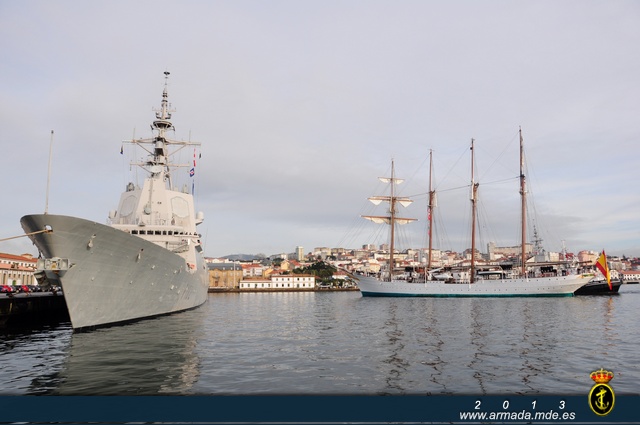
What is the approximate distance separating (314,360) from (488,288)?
60506 millimetres

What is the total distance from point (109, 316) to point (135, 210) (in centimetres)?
1380

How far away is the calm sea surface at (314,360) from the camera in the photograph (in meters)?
10.7

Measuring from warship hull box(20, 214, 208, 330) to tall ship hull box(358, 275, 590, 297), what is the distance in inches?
2052

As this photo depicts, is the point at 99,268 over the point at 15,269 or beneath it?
over

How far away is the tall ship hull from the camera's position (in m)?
64.5

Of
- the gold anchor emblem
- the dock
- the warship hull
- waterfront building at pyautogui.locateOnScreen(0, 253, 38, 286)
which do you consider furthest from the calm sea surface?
waterfront building at pyautogui.locateOnScreen(0, 253, 38, 286)

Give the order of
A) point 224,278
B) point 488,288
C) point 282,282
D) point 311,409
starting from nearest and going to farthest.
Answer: point 311,409 < point 488,288 < point 224,278 < point 282,282

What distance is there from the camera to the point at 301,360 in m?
14.3

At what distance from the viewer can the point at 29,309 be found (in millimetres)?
28453

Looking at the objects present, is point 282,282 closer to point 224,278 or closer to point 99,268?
point 224,278

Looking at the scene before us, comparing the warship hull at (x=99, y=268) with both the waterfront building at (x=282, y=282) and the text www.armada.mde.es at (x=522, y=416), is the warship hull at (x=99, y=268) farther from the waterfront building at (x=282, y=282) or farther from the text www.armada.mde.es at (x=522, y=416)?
the waterfront building at (x=282, y=282)

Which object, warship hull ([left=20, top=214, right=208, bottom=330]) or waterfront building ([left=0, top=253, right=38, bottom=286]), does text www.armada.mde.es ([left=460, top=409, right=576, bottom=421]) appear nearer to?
warship hull ([left=20, top=214, right=208, bottom=330])

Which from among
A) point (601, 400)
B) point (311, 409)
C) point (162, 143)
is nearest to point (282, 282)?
point (162, 143)

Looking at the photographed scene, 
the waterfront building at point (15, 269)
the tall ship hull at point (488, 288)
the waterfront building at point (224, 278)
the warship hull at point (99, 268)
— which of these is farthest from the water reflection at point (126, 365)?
the waterfront building at point (224, 278)
